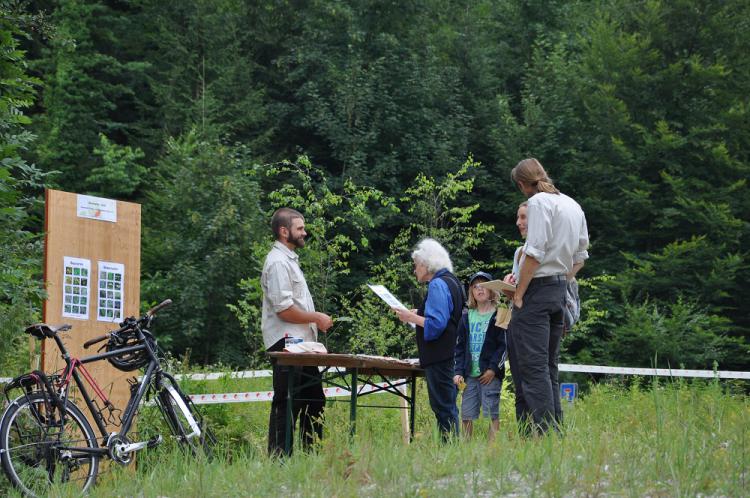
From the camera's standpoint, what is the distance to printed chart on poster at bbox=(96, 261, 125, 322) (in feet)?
27.4

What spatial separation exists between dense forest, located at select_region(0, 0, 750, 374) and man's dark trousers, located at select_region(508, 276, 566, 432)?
1603 cm

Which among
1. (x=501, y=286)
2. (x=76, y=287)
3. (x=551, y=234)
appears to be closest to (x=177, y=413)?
(x=76, y=287)

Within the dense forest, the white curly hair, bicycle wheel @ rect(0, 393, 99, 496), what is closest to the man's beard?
the white curly hair

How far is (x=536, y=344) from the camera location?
649cm

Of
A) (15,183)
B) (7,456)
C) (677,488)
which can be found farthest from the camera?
(15,183)

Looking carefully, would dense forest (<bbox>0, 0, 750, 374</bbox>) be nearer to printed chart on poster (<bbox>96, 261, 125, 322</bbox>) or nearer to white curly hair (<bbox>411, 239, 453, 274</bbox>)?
printed chart on poster (<bbox>96, 261, 125, 322</bbox>)

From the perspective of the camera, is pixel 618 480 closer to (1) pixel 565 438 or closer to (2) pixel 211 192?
(1) pixel 565 438

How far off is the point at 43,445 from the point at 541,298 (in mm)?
2929

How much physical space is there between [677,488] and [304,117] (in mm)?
25341

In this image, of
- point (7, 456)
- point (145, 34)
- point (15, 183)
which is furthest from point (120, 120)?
point (7, 456)

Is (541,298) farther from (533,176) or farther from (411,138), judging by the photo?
(411,138)

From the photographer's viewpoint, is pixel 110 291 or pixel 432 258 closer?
pixel 432 258

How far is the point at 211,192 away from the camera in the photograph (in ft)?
79.6

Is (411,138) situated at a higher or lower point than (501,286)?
higher
